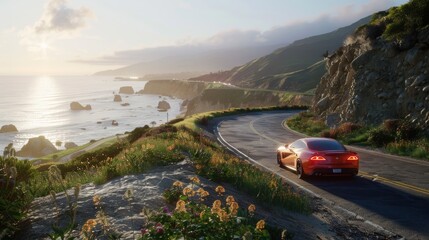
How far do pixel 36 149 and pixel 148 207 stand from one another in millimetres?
72746

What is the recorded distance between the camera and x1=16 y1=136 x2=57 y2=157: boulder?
73.9 meters

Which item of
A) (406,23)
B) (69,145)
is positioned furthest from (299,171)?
(69,145)

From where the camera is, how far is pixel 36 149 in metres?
74.4

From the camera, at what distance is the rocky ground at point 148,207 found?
7.66 m

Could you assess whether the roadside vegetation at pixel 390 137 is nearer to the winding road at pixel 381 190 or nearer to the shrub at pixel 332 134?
the shrub at pixel 332 134

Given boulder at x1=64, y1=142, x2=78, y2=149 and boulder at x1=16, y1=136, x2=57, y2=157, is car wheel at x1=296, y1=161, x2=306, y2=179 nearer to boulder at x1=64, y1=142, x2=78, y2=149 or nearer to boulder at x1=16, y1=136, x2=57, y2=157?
boulder at x1=16, y1=136, x2=57, y2=157

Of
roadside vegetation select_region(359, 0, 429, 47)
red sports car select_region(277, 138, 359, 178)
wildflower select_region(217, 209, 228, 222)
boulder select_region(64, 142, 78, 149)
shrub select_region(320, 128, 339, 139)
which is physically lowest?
boulder select_region(64, 142, 78, 149)

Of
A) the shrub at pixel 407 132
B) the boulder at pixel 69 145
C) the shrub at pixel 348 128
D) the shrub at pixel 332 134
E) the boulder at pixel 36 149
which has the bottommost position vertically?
the boulder at pixel 69 145

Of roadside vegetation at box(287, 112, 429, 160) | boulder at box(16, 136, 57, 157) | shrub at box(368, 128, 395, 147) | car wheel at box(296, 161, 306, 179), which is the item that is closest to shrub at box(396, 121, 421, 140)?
roadside vegetation at box(287, 112, 429, 160)

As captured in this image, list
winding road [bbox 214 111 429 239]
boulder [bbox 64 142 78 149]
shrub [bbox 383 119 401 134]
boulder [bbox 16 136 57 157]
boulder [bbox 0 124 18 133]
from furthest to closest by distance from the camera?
boulder [bbox 0 124 18 133] → boulder [bbox 64 142 78 149] → boulder [bbox 16 136 57 157] → shrub [bbox 383 119 401 134] → winding road [bbox 214 111 429 239]

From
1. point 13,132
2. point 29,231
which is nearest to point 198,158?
point 29,231

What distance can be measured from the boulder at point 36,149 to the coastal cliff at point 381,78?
52355mm

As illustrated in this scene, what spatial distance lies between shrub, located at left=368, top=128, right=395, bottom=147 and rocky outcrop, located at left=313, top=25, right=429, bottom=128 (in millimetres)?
1674

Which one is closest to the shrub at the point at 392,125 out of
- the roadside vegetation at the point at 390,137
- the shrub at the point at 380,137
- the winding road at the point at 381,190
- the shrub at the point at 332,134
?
the roadside vegetation at the point at 390,137
